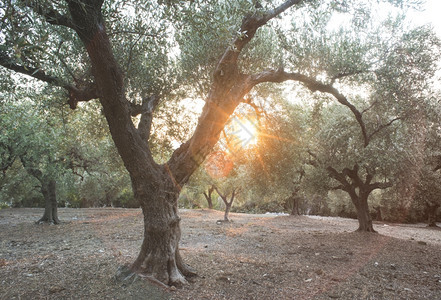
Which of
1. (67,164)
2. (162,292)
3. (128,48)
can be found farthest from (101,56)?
(67,164)

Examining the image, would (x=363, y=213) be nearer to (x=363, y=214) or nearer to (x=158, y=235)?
(x=363, y=214)

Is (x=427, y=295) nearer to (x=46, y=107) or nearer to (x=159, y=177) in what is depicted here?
(x=159, y=177)

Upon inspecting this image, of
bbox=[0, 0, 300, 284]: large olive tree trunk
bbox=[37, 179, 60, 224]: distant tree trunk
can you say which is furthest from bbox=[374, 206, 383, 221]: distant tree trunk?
bbox=[37, 179, 60, 224]: distant tree trunk

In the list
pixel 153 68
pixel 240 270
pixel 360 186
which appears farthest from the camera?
pixel 360 186

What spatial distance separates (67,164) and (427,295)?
17.7 m

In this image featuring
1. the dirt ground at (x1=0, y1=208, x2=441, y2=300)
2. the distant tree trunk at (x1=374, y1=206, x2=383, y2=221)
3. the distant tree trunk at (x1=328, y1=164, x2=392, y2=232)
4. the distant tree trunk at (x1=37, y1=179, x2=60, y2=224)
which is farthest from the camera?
the distant tree trunk at (x1=374, y1=206, x2=383, y2=221)

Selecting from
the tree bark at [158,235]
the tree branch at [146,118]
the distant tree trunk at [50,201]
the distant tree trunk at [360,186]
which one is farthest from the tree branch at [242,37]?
the distant tree trunk at [50,201]

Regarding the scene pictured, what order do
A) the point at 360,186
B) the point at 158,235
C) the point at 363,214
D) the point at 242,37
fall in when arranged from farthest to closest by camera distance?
the point at 363,214
the point at 360,186
the point at 242,37
the point at 158,235

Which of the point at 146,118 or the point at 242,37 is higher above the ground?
the point at 242,37

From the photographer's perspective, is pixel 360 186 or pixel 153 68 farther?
pixel 360 186

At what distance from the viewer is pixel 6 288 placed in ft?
19.1

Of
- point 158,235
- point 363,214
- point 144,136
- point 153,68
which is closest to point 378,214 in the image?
point 363,214

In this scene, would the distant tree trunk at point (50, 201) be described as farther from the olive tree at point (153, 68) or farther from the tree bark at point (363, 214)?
the tree bark at point (363, 214)

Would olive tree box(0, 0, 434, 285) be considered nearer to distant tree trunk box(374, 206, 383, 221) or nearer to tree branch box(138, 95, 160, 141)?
tree branch box(138, 95, 160, 141)
